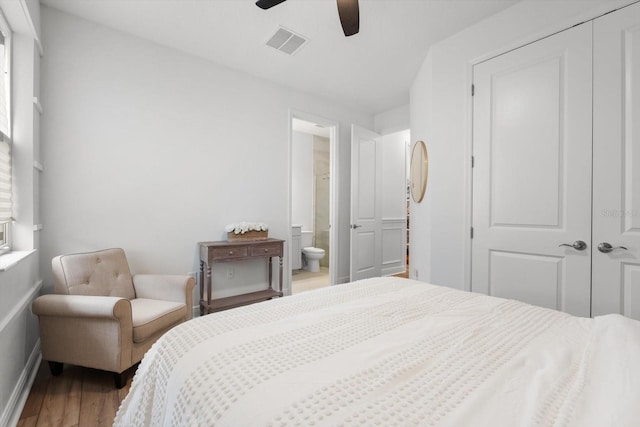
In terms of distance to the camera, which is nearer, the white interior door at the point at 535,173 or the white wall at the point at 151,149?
the white interior door at the point at 535,173

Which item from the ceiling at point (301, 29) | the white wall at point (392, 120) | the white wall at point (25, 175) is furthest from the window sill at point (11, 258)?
the white wall at point (392, 120)

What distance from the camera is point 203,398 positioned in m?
0.72

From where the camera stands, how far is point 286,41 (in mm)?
2717

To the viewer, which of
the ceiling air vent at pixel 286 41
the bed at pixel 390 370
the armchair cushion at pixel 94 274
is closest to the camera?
the bed at pixel 390 370

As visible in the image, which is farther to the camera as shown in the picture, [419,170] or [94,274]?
[419,170]

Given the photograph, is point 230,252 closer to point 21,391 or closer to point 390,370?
point 21,391

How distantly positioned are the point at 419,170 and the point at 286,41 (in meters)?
1.87

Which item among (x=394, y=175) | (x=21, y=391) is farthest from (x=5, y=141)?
(x=394, y=175)

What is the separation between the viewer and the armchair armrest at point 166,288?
233 cm

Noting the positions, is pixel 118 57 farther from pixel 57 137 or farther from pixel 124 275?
pixel 124 275

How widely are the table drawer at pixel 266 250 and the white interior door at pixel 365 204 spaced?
1.19m

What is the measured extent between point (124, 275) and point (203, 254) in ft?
2.31

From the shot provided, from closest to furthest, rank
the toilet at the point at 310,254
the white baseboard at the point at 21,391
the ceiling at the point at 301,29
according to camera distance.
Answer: the white baseboard at the point at 21,391
the ceiling at the point at 301,29
the toilet at the point at 310,254

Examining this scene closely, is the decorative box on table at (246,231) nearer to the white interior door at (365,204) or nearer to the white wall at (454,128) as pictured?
the white interior door at (365,204)
